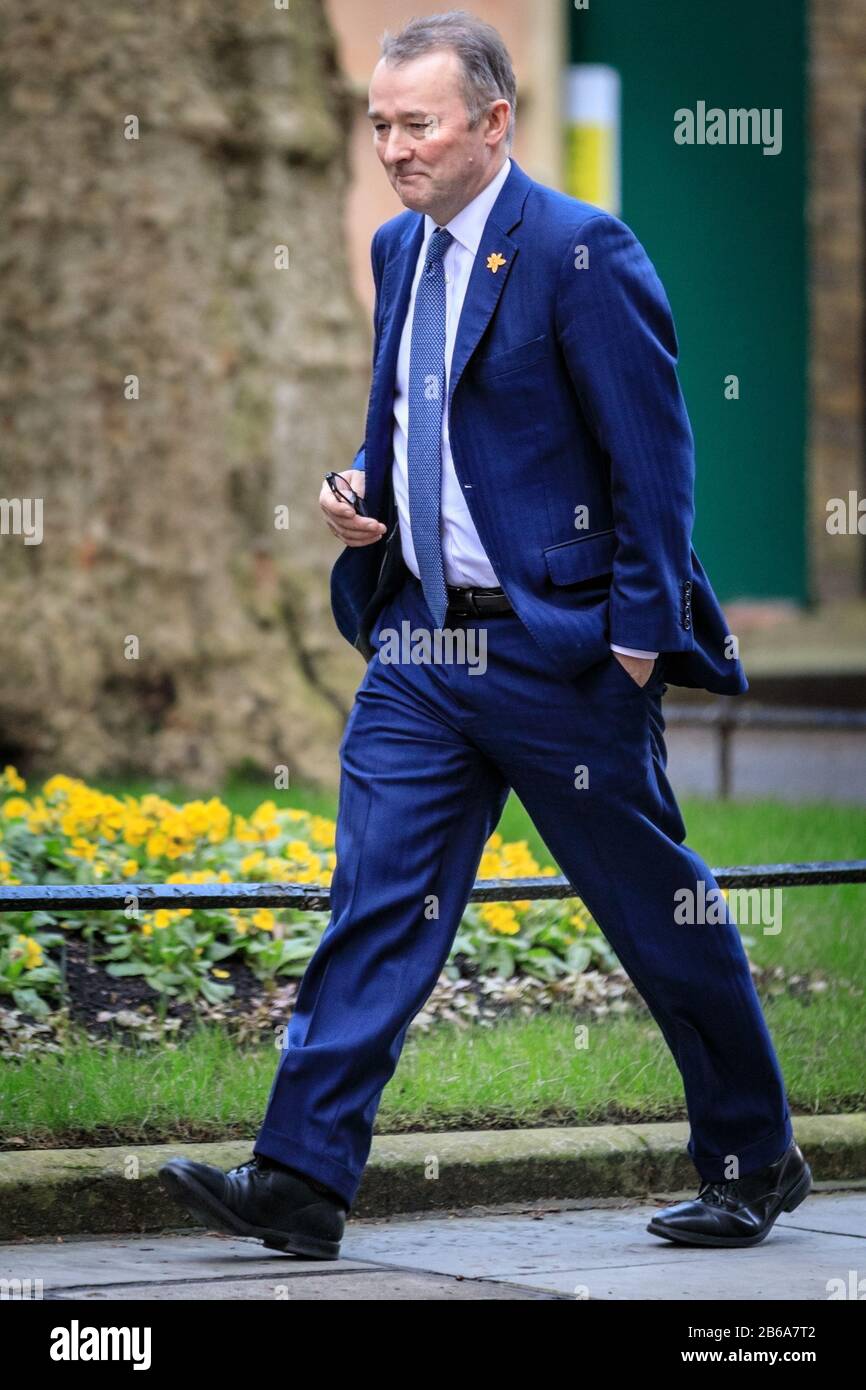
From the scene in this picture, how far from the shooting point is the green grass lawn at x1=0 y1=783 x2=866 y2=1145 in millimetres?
5281

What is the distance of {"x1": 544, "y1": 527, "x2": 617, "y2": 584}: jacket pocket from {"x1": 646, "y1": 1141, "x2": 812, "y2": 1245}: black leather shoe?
3.96 feet

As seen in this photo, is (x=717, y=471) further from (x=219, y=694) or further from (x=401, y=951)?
(x=401, y=951)

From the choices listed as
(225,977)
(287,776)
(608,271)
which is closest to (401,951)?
(608,271)

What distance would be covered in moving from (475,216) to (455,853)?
1171 mm

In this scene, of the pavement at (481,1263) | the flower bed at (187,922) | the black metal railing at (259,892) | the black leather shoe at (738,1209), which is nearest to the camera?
the pavement at (481,1263)

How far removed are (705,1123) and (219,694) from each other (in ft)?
17.7

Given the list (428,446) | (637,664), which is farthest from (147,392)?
(637,664)

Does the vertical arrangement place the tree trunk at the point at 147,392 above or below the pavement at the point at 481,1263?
above

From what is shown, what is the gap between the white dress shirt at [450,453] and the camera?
468cm

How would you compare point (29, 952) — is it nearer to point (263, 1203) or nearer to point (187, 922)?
point (187, 922)

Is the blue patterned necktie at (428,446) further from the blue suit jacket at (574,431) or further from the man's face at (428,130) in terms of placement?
the man's face at (428,130)

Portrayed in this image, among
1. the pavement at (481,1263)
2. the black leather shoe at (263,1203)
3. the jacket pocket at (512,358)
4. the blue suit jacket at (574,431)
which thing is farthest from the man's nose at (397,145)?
the pavement at (481,1263)

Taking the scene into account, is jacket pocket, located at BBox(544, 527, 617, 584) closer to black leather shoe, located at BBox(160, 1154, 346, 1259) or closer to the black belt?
the black belt

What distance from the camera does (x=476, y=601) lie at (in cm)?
468
